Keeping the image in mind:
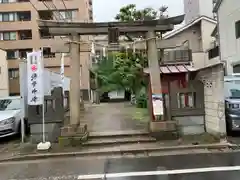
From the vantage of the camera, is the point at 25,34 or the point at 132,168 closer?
the point at 132,168

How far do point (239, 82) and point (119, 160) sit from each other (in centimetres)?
646

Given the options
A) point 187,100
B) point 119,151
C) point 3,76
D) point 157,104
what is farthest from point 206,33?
point 3,76

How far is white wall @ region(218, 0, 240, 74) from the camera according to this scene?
60.0 ft

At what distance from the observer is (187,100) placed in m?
11.0

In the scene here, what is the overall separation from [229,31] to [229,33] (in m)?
0.13

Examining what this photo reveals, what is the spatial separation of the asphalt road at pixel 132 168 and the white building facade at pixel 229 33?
11207mm

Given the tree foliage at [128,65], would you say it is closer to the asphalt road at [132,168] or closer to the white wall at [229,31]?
the white wall at [229,31]

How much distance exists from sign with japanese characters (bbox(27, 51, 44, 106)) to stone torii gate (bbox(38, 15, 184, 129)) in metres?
1.07

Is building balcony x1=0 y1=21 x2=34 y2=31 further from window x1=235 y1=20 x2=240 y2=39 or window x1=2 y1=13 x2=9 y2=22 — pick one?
window x1=235 y1=20 x2=240 y2=39

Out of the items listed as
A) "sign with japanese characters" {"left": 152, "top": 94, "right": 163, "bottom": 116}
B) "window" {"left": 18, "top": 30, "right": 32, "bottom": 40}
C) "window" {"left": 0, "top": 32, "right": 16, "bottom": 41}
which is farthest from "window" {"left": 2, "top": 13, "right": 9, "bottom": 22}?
"sign with japanese characters" {"left": 152, "top": 94, "right": 163, "bottom": 116}

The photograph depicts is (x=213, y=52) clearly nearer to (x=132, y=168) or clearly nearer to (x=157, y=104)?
(x=157, y=104)

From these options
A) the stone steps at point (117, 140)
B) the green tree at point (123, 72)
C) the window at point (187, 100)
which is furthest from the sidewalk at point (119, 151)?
the green tree at point (123, 72)

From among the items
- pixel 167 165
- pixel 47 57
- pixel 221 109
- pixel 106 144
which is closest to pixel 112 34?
pixel 106 144

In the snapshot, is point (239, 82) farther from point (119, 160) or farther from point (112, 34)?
point (119, 160)
